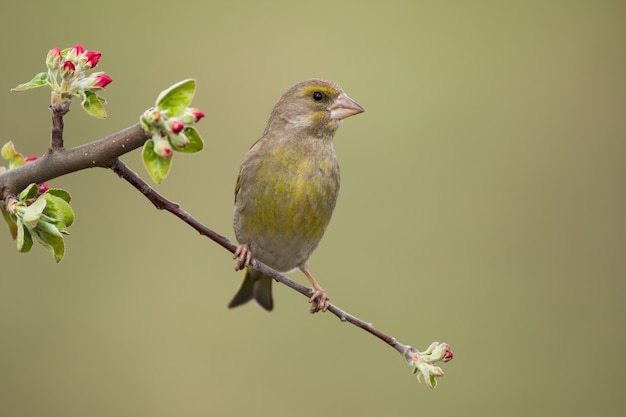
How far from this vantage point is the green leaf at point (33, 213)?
85.2 inches

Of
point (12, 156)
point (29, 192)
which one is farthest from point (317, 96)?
point (29, 192)

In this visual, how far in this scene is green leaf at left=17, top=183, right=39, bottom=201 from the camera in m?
2.25

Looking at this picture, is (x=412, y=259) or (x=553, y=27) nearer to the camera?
(x=412, y=259)

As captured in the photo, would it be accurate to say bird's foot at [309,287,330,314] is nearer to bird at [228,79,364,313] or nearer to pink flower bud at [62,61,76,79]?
bird at [228,79,364,313]

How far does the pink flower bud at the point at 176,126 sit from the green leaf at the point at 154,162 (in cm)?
10

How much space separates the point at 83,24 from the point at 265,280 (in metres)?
5.97

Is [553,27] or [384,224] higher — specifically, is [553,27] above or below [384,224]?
above

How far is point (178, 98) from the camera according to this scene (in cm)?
208

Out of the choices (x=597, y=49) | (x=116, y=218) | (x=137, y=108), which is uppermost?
(x=597, y=49)

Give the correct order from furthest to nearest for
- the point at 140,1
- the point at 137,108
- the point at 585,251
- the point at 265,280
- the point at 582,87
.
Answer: the point at 582,87 < the point at 140,1 < the point at 585,251 < the point at 137,108 < the point at 265,280

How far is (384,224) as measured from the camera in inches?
338

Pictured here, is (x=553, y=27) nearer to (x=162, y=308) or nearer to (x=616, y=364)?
(x=616, y=364)

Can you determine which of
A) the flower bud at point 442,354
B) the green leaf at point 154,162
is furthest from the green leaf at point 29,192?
the flower bud at point 442,354

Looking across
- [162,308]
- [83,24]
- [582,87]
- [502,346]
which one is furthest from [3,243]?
[582,87]
